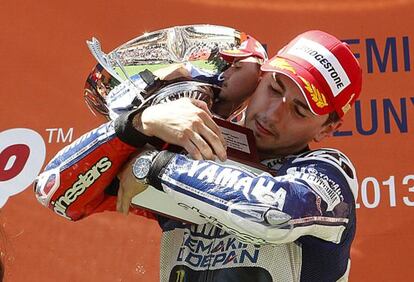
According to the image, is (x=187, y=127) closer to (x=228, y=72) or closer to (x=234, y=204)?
(x=234, y=204)

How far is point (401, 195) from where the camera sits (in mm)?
2494

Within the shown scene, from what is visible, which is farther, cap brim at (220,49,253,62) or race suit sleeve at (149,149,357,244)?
cap brim at (220,49,253,62)

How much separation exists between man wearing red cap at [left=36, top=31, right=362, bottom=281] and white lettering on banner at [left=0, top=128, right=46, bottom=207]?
1047mm

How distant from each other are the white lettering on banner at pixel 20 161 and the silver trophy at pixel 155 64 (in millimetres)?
880

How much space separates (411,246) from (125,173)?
1.13m

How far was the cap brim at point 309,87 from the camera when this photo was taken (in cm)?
153

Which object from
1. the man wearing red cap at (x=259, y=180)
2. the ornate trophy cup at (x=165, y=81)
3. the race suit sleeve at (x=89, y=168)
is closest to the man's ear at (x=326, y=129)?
the man wearing red cap at (x=259, y=180)

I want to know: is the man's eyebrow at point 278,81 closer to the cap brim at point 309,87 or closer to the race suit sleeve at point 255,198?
the cap brim at point 309,87

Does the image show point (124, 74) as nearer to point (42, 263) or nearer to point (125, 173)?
point (125, 173)

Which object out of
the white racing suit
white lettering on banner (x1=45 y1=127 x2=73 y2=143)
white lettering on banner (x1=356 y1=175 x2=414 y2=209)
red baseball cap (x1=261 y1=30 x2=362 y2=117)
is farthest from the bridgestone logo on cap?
white lettering on banner (x1=45 y1=127 x2=73 y2=143)

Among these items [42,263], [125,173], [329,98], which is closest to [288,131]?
[329,98]

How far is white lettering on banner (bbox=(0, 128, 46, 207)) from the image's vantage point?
2.64m

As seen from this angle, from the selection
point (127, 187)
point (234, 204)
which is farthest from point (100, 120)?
point (234, 204)

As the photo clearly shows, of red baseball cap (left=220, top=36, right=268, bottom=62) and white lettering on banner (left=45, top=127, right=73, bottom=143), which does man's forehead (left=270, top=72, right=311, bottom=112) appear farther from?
white lettering on banner (left=45, top=127, right=73, bottom=143)
